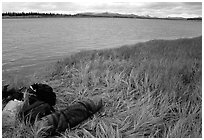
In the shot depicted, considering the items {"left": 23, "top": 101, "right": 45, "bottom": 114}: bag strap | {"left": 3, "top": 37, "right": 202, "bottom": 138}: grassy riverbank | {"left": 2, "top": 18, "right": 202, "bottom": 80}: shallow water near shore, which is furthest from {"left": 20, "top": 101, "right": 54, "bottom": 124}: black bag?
{"left": 2, "top": 18, "right": 202, "bottom": 80}: shallow water near shore

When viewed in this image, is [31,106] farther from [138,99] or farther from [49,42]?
[49,42]

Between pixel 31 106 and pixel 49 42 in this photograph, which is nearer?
pixel 31 106

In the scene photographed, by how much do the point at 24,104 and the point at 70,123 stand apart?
0.78 m

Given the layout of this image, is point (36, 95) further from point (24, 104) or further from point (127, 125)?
point (127, 125)

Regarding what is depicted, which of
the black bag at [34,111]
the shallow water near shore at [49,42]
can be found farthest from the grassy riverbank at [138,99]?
the shallow water near shore at [49,42]

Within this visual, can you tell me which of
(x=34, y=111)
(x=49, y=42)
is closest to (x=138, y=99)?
(x=34, y=111)

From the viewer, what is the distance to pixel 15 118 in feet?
9.50

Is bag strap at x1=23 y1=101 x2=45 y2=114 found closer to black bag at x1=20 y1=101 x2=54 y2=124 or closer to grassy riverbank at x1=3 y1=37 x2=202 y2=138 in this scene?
black bag at x1=20 y1=101 x2=54 y2=124

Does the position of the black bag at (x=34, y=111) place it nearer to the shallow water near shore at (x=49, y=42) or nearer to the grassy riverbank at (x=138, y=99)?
the grassy riverbank at (x=138, y=99)

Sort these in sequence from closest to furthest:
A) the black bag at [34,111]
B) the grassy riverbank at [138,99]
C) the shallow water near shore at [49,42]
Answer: the grassy riverbank at [138,99], the black bag at [34,111], the shallow water near shore at [49,42]

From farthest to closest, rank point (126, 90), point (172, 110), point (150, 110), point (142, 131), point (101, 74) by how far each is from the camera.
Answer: point (101, 74) → point (126, 90) → point (172, 110) → point (150, 110) → point (142, 131)

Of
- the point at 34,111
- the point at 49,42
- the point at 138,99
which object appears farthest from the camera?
the point at 49,42

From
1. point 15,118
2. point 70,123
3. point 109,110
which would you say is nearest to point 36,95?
point 15,118

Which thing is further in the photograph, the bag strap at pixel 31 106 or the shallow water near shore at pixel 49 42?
the shallow water near shore at pixel 49 42
